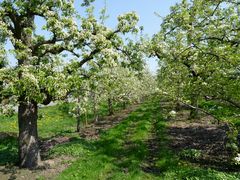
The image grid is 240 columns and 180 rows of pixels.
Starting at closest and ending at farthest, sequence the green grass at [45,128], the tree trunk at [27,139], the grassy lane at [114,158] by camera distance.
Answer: the grassy lane at [114,158] → the tree trunk at [27,139] → the green grass at [45,128]

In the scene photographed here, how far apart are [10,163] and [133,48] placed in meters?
10.5

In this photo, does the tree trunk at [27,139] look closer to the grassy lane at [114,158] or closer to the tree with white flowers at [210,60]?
the grassy lane at [114,158]

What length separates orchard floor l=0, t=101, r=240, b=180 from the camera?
18609mm

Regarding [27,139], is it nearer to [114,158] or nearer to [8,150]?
[8,150]

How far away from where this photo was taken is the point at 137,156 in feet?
75.0

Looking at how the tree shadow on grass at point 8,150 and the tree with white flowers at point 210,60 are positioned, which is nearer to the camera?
the tree with white flowers at point 210,60

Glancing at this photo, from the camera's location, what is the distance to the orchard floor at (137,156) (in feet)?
61.1

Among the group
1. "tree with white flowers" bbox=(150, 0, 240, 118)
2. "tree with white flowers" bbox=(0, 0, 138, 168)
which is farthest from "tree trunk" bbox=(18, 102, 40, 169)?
"tree with white flowers" bbox=(150, 0, 240, 118)

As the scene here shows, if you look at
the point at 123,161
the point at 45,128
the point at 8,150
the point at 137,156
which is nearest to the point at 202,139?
the point at 137,156

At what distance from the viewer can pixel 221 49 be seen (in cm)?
1462

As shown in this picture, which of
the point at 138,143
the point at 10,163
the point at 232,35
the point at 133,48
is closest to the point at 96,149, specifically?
the point at 138,143

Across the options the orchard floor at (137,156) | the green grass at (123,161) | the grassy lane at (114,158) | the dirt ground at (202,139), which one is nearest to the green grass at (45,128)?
the orchard floor at (137,156)

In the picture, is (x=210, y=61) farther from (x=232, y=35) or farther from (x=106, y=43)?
(x=106, y=43)

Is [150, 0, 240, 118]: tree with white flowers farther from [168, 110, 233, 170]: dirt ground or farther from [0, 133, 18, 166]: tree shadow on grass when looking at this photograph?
[0, 133, 18, 166]: tree shadow on grass
